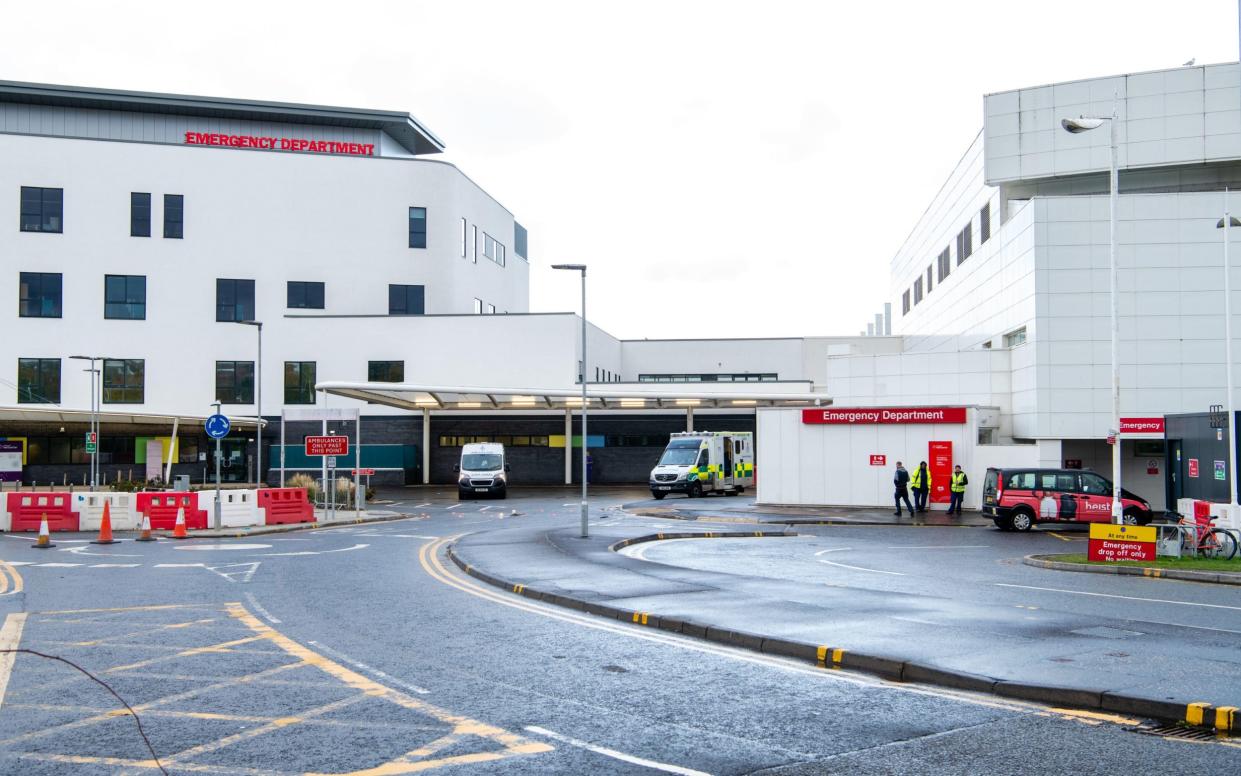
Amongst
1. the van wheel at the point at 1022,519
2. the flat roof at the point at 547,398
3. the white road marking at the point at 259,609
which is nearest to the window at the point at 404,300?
the flat roof at the point at 547,398

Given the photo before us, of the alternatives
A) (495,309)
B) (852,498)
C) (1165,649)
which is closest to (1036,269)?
(852,498)

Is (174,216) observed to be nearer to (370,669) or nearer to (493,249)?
(493,249)

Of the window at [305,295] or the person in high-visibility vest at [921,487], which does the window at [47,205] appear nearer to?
the window at [305,295]

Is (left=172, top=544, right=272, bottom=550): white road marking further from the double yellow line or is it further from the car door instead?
the car door

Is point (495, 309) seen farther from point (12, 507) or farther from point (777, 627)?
point (777, 627)

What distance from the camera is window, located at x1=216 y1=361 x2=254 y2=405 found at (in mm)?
59531

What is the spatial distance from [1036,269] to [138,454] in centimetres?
4707

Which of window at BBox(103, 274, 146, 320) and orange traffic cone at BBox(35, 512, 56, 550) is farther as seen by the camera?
window at BBox(103, 274, 146, 320)

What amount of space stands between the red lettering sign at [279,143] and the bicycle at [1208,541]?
176ft

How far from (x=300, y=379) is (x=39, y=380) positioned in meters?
14.0

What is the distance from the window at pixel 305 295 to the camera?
61188mm

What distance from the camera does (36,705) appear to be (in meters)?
8.48

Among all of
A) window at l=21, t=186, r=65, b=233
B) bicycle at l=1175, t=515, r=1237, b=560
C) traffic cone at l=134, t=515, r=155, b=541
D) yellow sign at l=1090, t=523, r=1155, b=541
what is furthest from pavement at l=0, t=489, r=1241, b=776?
window at l=21, t=186, r=65, b=233

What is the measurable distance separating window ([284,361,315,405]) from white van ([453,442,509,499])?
16503 mm
